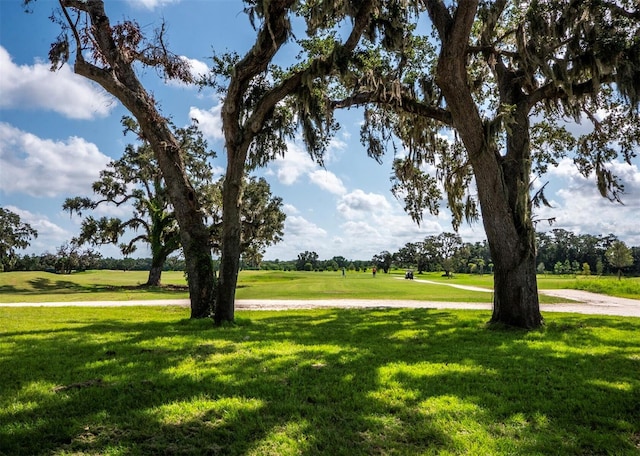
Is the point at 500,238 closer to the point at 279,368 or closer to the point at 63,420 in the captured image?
the point at 279,368

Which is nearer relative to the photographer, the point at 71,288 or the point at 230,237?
the point at 230,237

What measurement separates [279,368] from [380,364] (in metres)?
1.47

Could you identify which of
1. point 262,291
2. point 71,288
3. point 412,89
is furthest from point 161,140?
point 71,288

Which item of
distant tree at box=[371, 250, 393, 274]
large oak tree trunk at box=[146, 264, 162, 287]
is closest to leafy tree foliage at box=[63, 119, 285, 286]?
large oak tree trunk at box=[146, 264, 162, 287]

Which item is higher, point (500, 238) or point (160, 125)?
point (160, 125)

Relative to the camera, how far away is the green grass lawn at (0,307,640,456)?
340 cm

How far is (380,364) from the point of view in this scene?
5.99 metres

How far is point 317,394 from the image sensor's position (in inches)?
179

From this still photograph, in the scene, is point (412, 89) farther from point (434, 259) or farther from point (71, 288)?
point (434, 259)

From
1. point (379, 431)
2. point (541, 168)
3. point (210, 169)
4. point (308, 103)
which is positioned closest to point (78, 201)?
point (210, 169)

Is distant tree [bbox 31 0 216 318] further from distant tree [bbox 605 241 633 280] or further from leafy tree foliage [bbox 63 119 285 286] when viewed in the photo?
distant tree [bbox 605 241 633 280]

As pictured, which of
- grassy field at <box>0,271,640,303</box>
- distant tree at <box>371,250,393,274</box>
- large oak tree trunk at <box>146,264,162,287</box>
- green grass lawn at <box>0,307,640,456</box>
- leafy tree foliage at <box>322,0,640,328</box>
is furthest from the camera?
distant tree at <box>371,250,393,274</box>

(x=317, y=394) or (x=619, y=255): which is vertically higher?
(x=619, y=255)

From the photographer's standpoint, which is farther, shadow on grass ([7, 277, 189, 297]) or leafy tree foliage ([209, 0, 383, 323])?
shadow on grass ([7, 277, 189, 297])
